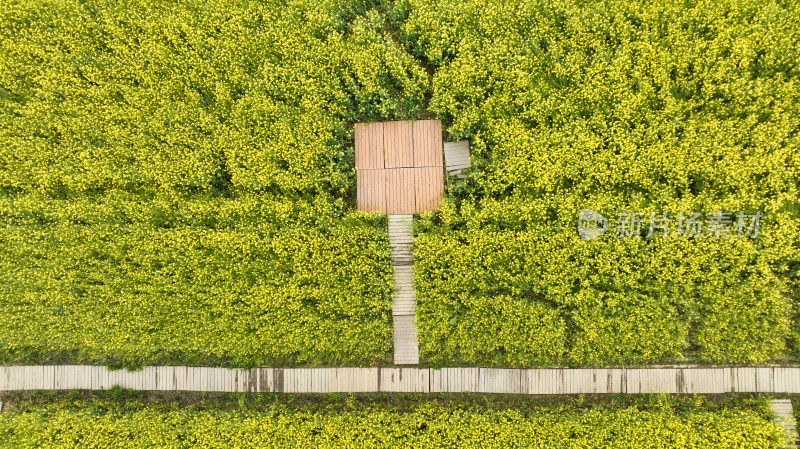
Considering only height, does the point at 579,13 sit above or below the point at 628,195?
above

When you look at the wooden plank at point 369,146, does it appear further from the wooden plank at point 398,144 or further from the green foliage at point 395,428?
the green foliage at point 395,428

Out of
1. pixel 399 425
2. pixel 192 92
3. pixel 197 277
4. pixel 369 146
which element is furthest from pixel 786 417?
pixel 192 92

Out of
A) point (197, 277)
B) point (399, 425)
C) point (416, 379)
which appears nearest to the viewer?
point (399, 425)

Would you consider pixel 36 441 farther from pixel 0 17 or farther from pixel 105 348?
pixel 0 17

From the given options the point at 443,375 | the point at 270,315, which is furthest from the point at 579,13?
the point at 270,315

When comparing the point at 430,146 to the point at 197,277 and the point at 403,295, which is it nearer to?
the point at 403,295

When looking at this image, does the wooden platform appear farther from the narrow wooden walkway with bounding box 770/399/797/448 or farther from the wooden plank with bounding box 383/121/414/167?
the narrow wooden walkway with bounding box 770/399/797/448
